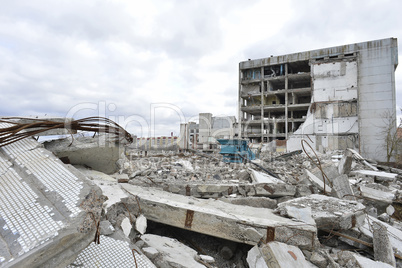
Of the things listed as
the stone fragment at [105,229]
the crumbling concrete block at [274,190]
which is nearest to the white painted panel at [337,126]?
the crumbling concrete block at [274,190]

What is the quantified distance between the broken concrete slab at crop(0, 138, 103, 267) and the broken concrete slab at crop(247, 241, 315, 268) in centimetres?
147

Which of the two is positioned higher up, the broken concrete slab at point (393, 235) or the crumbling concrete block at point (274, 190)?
the crumbling concrete block at point (274, 190)

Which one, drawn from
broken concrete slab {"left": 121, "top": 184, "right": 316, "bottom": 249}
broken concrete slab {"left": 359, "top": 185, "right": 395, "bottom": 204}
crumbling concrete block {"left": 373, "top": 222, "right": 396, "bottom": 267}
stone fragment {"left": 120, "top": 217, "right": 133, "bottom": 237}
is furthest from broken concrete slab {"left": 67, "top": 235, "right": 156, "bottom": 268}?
broken concrete slab {"left": 359, "top": 185, "right": 395, "bottom": 204}

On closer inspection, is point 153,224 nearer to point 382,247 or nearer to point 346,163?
point 382,247

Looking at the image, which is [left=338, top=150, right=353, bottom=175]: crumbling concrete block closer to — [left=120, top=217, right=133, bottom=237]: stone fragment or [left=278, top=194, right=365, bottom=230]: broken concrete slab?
[left=278, top=194, right=365, bottom=230]: broken concrete slab

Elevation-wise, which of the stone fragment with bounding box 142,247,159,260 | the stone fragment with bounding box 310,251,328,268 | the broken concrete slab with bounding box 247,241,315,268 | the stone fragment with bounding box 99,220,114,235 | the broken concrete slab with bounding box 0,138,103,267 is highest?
the broken concrete slab with bounding box 0,138,103,267

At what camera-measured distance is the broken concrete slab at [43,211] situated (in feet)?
3.79

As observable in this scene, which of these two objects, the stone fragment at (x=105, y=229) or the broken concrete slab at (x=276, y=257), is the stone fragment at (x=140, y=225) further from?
the broken concrete slab at (x=276, y=257)

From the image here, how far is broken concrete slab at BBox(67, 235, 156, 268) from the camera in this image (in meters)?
1.45

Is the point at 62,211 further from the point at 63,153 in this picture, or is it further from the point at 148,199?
the point at 63,153

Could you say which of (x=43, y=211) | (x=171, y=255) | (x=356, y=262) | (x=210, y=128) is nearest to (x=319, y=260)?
(x=356, y=262)

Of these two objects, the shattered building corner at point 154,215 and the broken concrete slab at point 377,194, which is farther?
the broken concrete slab at point 377,194

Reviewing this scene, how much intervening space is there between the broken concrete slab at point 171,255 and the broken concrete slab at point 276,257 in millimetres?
529

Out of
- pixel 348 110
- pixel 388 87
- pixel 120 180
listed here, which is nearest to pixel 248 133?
pixel 348 110
